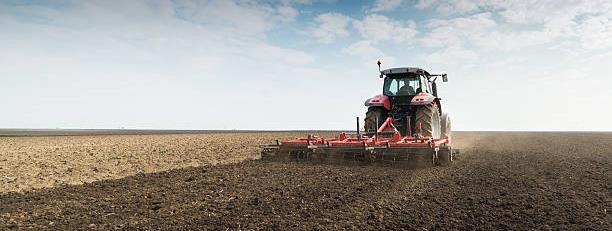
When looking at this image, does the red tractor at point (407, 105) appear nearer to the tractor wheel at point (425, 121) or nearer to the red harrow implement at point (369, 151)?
the tractor wheel at point (425, 121)

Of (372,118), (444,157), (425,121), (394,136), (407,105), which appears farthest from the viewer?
(407,105)

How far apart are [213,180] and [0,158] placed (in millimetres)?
9482

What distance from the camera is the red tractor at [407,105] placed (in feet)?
38.0

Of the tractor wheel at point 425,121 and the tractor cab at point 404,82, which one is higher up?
the tractor cab at point 404,82

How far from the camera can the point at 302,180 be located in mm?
7883

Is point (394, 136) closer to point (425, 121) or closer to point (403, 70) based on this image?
point (425, 121)

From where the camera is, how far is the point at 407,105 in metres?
12.6

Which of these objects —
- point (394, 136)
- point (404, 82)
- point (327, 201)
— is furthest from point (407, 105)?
point (327, 201)

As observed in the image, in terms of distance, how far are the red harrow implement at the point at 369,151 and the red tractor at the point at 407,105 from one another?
0.90 metres

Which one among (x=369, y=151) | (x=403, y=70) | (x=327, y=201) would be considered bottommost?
(x=327, y=201)

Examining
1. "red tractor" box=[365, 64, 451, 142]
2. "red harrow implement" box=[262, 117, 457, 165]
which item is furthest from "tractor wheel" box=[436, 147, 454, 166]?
"red tractor" box=[365, 64, 451, 142]

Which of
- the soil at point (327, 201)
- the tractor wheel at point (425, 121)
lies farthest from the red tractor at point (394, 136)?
the soil at point (327, 201)

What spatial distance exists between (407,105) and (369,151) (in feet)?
10.5

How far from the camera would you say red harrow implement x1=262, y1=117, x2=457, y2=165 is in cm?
969
